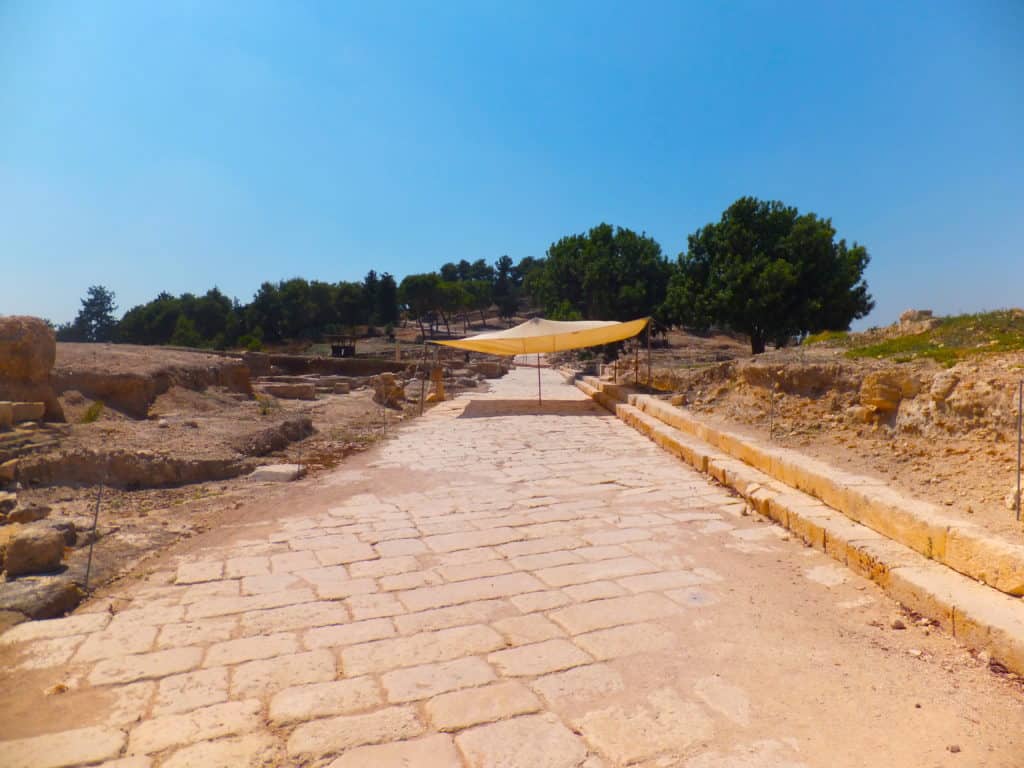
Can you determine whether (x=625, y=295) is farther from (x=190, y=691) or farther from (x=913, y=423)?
(x=190, y=691)

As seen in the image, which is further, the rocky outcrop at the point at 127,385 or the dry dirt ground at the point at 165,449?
the rocky outcrop at the point at 127,385

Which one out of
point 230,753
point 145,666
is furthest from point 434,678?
point 145,666

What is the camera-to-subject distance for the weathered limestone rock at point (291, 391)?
15367mm

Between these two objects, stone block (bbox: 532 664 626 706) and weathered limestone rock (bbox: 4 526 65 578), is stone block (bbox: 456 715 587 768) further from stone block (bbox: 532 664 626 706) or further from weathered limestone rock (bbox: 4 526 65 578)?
weathered limestone rock (bbox: 4 526 65 578)

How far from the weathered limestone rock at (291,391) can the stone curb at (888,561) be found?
1112 cm

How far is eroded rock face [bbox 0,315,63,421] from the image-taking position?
7145mm

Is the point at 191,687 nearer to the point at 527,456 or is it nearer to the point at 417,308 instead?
the point at 527,456

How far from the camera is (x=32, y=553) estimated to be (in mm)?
3568

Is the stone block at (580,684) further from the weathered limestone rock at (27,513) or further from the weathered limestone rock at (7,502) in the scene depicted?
the weathered limestone rock at (7,502)

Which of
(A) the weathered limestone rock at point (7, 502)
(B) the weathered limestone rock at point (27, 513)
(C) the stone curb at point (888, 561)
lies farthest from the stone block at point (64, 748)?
(C) the stone curb at point (888, 561)

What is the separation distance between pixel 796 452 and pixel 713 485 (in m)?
0.81

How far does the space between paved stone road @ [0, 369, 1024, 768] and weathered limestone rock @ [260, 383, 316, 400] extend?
11.3 metres

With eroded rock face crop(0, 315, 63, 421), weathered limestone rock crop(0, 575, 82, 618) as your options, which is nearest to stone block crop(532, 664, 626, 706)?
weathered limestone rock crop(0, 575, 82, 618)

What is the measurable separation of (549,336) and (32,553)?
10.3 m
